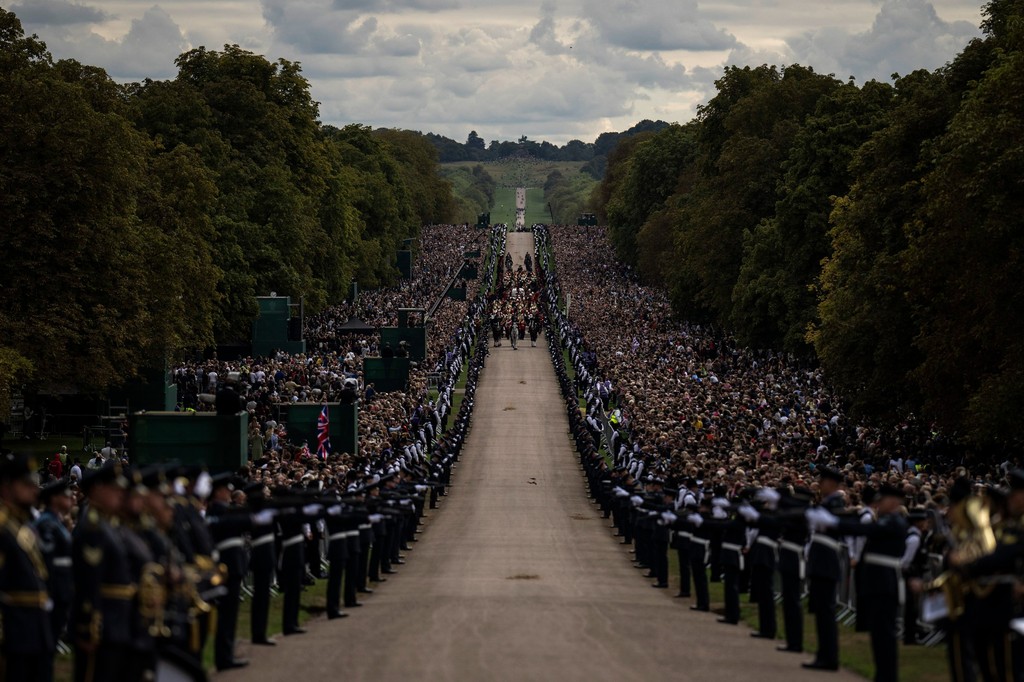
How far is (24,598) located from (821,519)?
8.44 meters

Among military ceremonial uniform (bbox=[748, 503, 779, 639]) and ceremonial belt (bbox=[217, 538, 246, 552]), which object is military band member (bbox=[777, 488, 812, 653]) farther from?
ceremonial belt (bbox=[217, 538, 246, 552])

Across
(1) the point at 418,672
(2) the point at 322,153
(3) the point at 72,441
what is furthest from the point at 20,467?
(2) the point at 322,153

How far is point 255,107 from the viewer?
86.8 metres

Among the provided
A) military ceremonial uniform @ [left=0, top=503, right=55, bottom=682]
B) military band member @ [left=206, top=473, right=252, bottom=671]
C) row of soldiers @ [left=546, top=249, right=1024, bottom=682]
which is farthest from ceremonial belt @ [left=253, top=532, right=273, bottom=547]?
row of soldiers @ [left=546, top=249, right=1024, bottom=682]

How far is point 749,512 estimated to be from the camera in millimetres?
23234

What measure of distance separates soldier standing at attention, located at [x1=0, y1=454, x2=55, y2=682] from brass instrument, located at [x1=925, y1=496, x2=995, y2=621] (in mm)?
7970

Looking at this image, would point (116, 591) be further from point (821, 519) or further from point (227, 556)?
point (821, 519)

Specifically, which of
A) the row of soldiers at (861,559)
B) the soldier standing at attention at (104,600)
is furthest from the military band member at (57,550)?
the row of soldiers at (861,559)

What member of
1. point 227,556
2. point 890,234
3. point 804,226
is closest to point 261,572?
point 227,556

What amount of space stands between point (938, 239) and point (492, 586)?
794 inches

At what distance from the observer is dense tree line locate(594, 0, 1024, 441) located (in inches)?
1626

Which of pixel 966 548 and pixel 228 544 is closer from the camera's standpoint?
pixel 966 548

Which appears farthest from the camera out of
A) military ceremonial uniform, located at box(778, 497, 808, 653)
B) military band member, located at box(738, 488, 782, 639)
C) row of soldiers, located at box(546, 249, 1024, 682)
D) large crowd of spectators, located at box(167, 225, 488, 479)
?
large crowd of spectators, located at box(167, 225, 488, 479)

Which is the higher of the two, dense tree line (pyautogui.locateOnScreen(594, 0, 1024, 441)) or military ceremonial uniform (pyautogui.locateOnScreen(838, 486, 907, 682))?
dense tree line (pyautogui.locateOnScreen(594, 0, 1024, 441))
